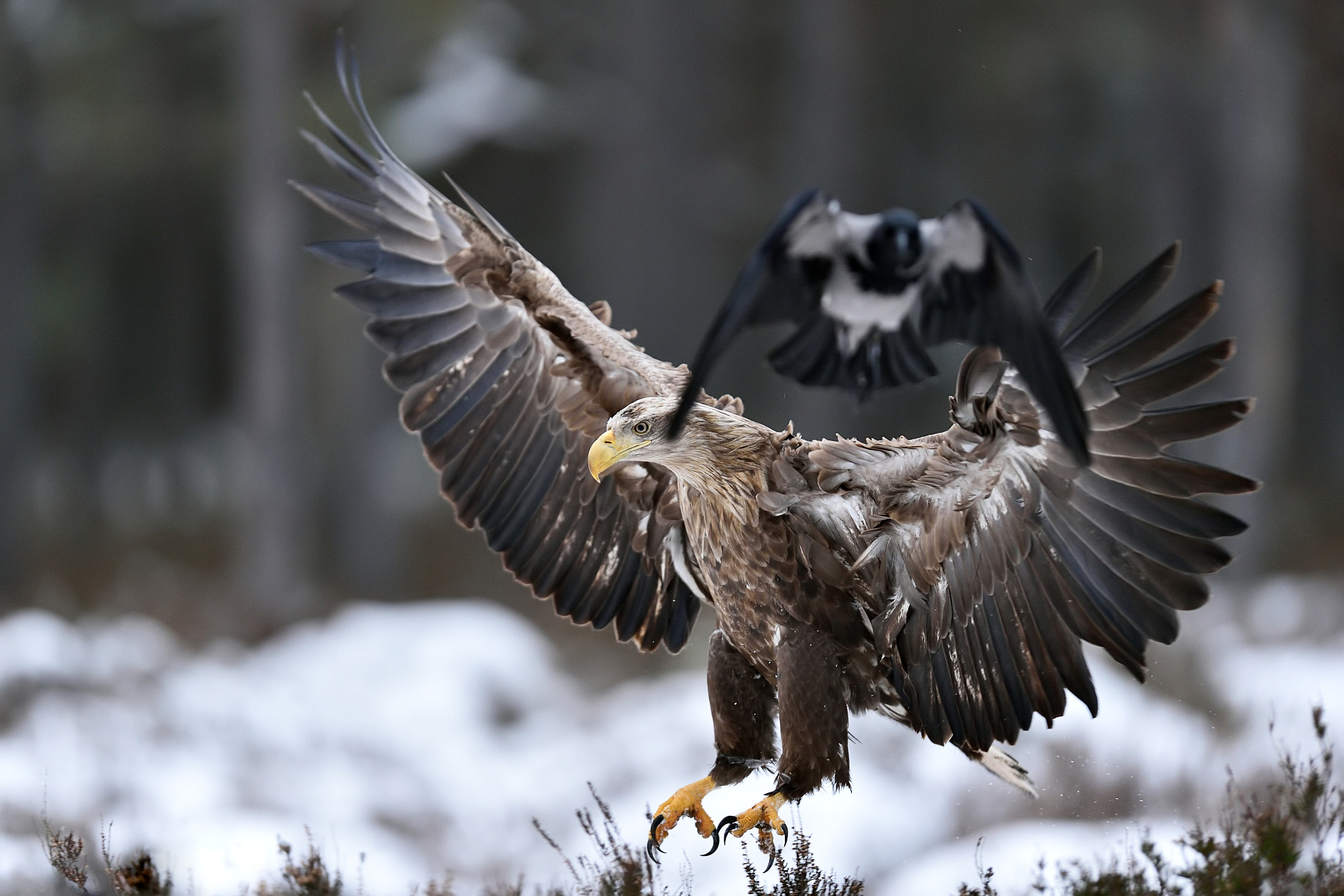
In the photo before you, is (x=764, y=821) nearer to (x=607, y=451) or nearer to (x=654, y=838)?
(x=654, y=838)

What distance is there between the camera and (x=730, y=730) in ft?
14.2

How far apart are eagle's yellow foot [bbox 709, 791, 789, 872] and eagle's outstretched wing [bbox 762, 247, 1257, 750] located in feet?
1.75

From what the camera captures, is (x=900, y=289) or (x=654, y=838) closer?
(x=900, y=289)

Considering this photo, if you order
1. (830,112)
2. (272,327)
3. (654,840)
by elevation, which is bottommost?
(654,840)

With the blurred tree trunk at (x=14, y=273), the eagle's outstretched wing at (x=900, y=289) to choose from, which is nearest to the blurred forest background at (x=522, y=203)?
the blurred tree trunk at (x=14, y=273)

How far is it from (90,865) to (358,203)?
94.0 inches

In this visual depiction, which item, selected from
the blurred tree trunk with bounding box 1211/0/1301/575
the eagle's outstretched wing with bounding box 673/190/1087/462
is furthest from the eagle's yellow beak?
the blurred tree trunk with bounding box 1211/0/1301/575

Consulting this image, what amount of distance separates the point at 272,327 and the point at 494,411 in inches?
342

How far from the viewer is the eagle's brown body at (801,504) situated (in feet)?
12.0

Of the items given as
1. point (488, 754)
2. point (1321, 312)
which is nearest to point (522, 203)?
point (1321, 312)

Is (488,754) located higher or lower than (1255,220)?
lower

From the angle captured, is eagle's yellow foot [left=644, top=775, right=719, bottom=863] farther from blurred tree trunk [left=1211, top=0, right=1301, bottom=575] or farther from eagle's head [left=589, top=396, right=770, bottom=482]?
blurred tree trunk [left=1211, top=0, right=1301, bottom=575]

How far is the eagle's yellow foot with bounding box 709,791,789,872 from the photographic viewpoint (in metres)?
3.95

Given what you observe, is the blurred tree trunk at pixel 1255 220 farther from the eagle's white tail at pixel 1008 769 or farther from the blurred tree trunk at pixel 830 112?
the eagle's white tail at pixel 1008 769
